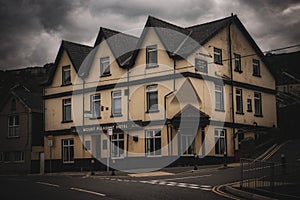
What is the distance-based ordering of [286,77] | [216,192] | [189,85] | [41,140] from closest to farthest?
1. [216,192]
2. [189,85]
3. [41,140]
4. [286,77]

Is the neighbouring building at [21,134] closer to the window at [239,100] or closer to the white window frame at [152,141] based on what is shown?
the white window frame at [152,141]

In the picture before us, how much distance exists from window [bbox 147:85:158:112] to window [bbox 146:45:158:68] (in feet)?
5.75

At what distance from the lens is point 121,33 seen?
42.4m

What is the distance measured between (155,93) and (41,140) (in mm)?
15079

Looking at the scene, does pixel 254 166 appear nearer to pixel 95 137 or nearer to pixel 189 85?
pixel 189 85

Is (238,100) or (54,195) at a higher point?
(238,100)

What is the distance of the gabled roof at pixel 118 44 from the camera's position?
39500 millimetres

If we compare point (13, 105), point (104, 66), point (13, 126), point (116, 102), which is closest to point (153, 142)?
point (116, 102)

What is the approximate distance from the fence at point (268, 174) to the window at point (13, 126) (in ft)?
108

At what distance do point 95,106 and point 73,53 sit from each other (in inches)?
223

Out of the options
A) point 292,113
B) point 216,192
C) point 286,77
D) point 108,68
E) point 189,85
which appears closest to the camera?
point 216,192

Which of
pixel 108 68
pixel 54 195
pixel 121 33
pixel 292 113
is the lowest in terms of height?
pixel 54 195

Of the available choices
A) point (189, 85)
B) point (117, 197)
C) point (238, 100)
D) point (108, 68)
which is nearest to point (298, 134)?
point (238, 100)

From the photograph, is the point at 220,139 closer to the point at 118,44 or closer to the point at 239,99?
the point at 239,99
